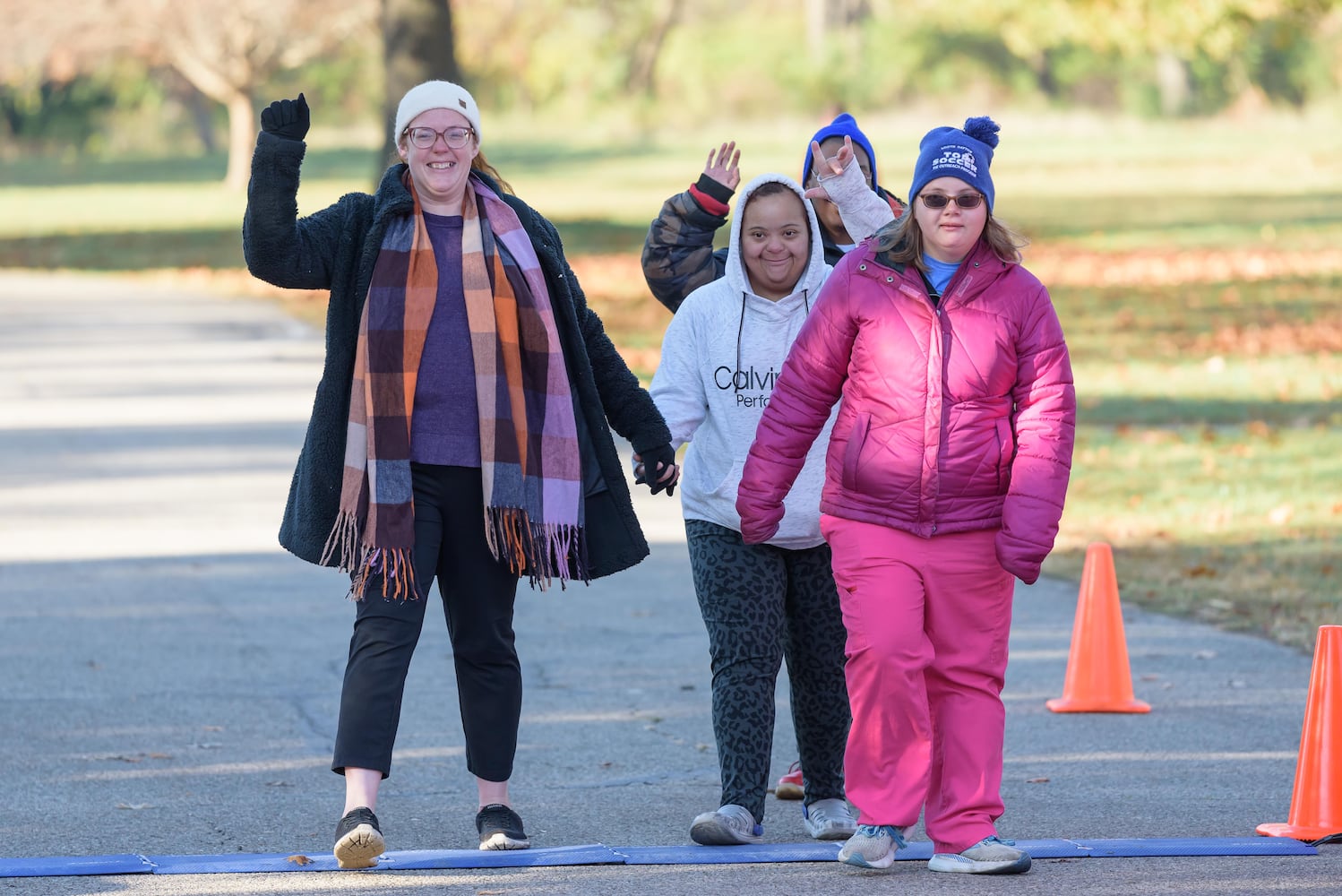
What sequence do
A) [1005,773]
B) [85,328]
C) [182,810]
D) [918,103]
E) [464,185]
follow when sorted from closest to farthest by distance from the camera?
1. [464,185]
2. [182,810]
3. [1005,773]
4. [85,328]
5. [918,103]

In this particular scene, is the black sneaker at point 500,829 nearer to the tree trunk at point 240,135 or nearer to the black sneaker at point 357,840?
the black sneaker at point 357,840

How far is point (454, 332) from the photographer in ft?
17.2

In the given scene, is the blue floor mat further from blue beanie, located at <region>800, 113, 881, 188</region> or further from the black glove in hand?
blue beanie, located at <region>800, 113, 881, 188</region>

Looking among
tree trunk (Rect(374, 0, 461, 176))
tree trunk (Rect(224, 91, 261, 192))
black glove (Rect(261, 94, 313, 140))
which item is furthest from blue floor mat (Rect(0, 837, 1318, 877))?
tree trunk (Rect(224, 91, 261, 192))

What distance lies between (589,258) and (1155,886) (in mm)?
23863

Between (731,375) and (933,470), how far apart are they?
80 centimetres

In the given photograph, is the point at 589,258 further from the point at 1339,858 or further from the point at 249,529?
the point at 1339,858

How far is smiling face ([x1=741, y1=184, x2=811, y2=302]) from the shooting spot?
5582 mm

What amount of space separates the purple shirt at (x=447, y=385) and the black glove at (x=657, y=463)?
0.49 metres

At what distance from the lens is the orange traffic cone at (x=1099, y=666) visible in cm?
720

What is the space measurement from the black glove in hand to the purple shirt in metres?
0.49

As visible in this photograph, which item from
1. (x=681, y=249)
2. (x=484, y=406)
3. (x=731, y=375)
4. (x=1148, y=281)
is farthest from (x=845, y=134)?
(x=1148, y=281)

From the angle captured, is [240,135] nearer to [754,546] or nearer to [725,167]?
[725,167]

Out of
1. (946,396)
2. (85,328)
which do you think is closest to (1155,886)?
(946,396)
